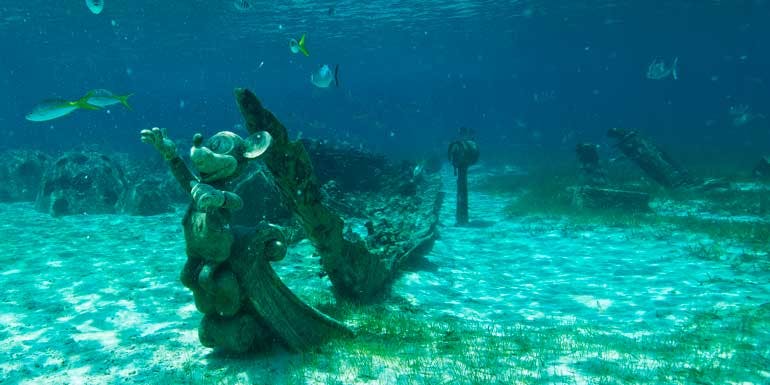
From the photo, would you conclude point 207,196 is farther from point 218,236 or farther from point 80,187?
point 80,187

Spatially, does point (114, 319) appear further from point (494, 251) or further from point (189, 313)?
point (494, 251)

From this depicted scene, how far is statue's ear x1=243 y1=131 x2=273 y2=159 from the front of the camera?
170 inches

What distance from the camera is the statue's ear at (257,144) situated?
431cm

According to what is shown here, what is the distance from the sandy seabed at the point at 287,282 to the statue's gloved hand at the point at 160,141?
2.16 m

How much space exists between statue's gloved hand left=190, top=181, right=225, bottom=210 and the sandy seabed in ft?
5.47

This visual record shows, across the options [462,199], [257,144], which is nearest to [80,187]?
[462,199]

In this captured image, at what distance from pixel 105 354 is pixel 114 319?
1232 millimetres

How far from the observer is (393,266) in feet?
25.6

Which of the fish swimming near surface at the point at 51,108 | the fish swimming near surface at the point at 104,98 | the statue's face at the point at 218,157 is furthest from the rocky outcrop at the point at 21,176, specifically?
the statue's face at the point at 218,157

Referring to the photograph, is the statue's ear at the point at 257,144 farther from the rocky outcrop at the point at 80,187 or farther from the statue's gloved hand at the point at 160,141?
the rocky outcrop at the point at 80,187

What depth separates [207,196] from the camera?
401 cm

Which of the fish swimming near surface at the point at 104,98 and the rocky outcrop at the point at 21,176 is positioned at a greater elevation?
the fish swimming near surface at the point at 104,98

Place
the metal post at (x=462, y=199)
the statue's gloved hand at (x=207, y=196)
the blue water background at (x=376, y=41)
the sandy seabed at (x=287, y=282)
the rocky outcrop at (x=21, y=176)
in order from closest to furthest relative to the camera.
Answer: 1. the statue's gloved hand at (x=207, y=196)
2. the sandy seabed at (x=287, y=282)
3. the metal post at (x=462, y=199)
4. the rocky outcrop at (x=21, y=176)
5. the blue water background at (x=376, y=41)

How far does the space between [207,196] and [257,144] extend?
0.71 metres
